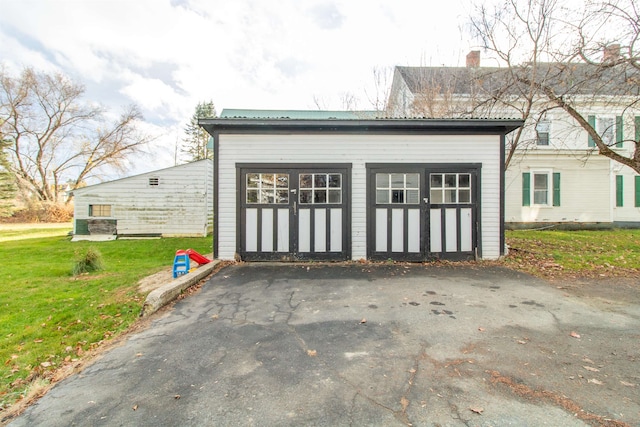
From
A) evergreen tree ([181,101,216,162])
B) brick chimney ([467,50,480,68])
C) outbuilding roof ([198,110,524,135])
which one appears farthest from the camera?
evergreen tree ([181,101,216,162])

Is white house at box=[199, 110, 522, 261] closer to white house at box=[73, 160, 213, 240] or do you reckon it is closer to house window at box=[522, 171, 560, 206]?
white house at box=[73, 160, 213, 240]

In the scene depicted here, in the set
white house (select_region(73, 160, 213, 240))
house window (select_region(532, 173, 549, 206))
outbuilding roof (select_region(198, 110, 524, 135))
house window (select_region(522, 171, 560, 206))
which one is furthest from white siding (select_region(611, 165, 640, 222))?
white house (select_region(73, 160, 213, 240))

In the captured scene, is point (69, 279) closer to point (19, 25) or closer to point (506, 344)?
point (506, 344)

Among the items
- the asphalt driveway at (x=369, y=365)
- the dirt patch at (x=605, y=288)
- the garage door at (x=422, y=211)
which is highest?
the garage door at (x=422, y=211)

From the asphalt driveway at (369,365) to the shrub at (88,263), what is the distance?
4406 millimetres

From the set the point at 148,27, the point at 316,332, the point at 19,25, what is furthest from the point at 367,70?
the point at 19,25

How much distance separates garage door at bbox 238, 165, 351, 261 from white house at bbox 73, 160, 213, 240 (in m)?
7.21

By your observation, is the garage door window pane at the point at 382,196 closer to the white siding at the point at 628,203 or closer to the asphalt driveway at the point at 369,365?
the asphalt driveway at the point at 369,365

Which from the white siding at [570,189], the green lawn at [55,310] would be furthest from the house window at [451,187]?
the white siding at [570,189]

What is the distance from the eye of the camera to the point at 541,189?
14062mm

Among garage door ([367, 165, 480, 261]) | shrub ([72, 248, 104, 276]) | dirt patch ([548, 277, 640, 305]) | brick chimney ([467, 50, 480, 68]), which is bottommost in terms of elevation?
dirt patch ([548, 277, 640, 305])

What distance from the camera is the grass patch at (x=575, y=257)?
19.7 feet

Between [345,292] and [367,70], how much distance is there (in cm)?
1210

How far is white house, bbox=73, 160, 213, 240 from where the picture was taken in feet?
41.5
